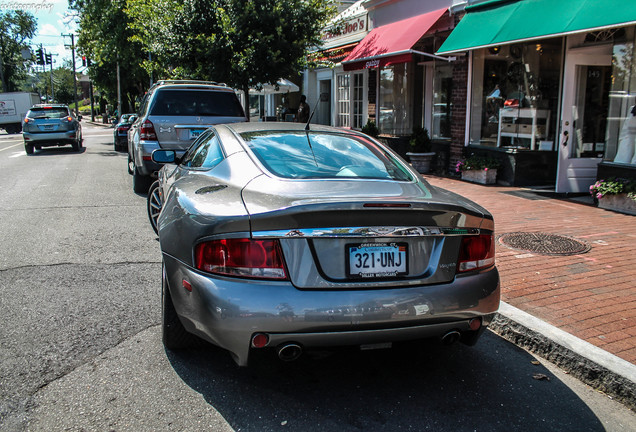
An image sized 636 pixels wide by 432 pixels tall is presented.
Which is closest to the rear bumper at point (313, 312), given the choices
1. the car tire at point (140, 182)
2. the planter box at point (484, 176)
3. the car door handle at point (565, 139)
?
the car tire at point (140, 182)

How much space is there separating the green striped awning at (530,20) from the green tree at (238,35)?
4.78 meters

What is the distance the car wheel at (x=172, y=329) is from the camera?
3.57 m

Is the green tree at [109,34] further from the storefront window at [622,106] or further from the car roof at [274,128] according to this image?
the car roof at [274,128]

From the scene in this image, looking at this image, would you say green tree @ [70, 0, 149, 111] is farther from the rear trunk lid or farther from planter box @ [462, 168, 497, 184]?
the rear trunk lid

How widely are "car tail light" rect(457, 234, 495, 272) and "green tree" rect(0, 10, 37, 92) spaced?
74.6m

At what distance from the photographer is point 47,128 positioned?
1989 centimetres

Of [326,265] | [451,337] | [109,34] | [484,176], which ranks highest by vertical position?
[109,34]

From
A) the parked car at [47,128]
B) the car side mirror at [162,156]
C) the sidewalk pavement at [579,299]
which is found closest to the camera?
the sidewalk pavement at [579,299]

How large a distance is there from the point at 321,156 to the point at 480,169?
316 inches

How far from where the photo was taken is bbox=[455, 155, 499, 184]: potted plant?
1106 cm

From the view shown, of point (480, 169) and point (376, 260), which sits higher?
point (376, 260)

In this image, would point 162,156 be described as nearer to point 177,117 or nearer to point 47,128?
point 177,117

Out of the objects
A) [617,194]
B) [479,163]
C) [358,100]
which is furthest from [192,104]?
[358,100]

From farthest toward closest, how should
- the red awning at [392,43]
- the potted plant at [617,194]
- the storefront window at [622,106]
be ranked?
the red awning at [392,43] < the storefront window at [622,106] < the potted plant at [617,194]
